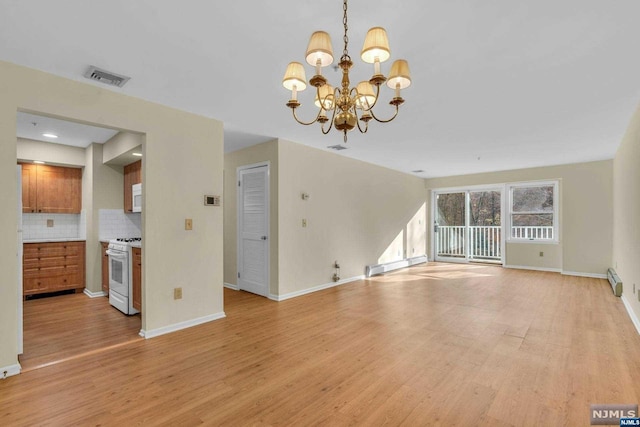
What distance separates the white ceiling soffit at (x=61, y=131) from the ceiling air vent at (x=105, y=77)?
1.43m

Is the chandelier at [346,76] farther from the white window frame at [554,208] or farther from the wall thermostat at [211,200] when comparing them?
the white window frame at [554,208]

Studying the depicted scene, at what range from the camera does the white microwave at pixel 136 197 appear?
451 cm

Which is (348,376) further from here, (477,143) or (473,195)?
(473,195)

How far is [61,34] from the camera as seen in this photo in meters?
2.05

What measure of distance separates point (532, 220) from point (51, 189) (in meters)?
9.41

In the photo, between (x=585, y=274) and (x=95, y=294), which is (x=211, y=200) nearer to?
(x=95, y=294)

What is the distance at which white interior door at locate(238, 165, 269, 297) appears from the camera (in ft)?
15.6

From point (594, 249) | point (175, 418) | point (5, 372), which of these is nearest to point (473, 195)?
point (594, 249)

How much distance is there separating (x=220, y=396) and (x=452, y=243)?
781cm

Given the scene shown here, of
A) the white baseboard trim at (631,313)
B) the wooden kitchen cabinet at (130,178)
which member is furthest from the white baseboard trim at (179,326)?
the white baseboard trim at (631,313)

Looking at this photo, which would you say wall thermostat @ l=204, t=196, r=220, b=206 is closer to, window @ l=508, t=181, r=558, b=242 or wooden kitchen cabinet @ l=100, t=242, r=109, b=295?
wooden kitchen cabinet @ l=100, t=242, r=109, b=295

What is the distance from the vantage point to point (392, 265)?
22.9 feet

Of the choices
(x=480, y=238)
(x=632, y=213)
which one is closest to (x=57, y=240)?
(x=632, y=213)

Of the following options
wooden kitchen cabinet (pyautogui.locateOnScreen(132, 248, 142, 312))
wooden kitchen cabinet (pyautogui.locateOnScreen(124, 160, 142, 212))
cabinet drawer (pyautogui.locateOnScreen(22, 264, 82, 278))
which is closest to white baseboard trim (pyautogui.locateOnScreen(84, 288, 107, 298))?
cabinet drawer (pyautogui.locateOnScreen(22, 264, 82, 278))
